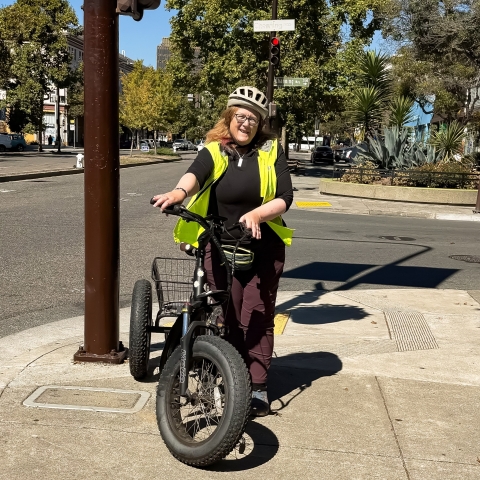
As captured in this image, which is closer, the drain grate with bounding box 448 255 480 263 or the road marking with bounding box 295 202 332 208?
the drain grate with bounding box 448 255 480 263

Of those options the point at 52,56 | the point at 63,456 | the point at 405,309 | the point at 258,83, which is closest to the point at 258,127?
the point at 63,456

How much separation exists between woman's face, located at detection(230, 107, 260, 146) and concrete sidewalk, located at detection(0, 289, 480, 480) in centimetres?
156

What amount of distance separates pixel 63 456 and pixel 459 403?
2396mm

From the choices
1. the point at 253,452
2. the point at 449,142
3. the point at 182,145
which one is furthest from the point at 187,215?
the point at 182,145

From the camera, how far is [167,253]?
33.2ft

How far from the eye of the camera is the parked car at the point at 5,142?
186 feet

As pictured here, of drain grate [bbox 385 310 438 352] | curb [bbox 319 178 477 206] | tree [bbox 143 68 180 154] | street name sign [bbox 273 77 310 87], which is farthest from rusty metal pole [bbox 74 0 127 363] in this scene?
tree [bbox 143 68 180 154]

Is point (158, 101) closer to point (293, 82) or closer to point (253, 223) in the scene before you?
point (293, 82)

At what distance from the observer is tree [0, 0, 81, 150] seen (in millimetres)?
54719

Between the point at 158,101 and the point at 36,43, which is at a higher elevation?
the point at 36,43

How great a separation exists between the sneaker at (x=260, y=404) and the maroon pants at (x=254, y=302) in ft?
0.23

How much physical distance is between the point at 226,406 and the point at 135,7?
273 centimetres

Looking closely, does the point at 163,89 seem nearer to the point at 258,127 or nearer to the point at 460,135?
the point at 460,135

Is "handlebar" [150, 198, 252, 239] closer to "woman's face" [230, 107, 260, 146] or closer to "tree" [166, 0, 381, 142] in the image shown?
"woman's face" [230, 107, 260, 146]
